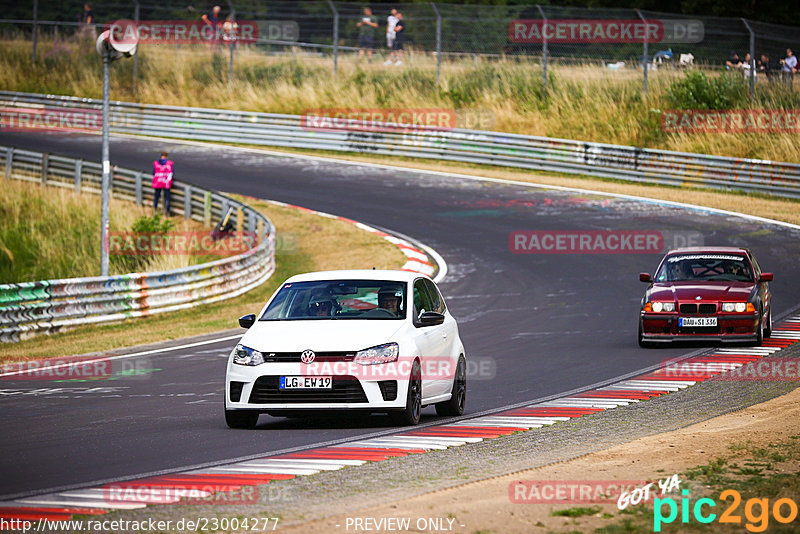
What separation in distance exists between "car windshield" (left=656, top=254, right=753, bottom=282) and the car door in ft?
26.3

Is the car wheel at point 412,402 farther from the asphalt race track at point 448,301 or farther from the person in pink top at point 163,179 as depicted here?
the person in pink top at point 163,179

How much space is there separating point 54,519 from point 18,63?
48659mm

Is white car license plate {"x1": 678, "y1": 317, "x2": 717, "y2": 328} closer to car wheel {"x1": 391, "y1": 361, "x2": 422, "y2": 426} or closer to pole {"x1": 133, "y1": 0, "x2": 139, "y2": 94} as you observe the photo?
car wheel {"x1": 391, "y1": 361, "x2": 422, "y2": 426}

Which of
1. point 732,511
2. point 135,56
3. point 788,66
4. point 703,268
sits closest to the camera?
point 732,511

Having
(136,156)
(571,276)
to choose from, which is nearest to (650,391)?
(571,276)

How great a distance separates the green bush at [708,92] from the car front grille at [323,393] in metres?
31.7

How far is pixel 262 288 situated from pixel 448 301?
4946 millimetres

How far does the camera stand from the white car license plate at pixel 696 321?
17.7 meters

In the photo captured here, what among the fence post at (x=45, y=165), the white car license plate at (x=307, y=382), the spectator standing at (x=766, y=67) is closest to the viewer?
the white car license plate at (x=307, y=382)

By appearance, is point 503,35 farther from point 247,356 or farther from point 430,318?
point 247,356

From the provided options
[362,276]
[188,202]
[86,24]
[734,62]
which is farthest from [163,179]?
[362,276]

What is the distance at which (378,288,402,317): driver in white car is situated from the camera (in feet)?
38.2

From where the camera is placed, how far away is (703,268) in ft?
63.3

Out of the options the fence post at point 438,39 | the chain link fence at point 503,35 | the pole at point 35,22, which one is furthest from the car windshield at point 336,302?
the pole at point 35,22
